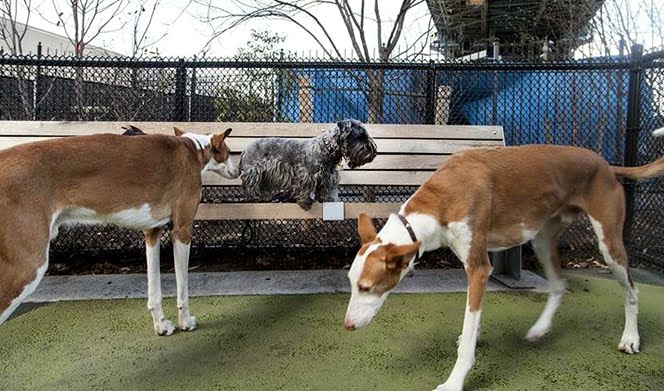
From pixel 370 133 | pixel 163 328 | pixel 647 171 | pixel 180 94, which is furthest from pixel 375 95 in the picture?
Result: pixel 163 328

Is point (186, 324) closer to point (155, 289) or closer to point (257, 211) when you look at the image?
point (155, 289)

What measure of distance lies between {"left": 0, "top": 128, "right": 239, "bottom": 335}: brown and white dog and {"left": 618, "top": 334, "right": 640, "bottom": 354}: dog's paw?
2.74 metres

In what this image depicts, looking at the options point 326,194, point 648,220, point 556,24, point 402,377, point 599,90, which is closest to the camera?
point 402,377

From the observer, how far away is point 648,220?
4.81 metres

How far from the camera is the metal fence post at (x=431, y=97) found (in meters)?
4.94

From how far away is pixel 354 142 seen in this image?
3.97m

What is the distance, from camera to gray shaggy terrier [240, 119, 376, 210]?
3.99 m

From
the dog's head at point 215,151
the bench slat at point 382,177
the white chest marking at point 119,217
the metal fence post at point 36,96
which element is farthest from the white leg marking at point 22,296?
the metal fence post at point 36,96

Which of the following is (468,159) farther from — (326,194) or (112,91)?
(112,91)

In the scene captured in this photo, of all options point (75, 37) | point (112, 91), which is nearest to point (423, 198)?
point (112, 91)

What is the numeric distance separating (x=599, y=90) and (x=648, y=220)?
153cm

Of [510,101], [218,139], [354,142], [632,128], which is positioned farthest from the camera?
[510,101]

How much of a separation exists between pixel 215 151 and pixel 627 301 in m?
2.95

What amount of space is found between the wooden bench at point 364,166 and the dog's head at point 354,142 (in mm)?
278
